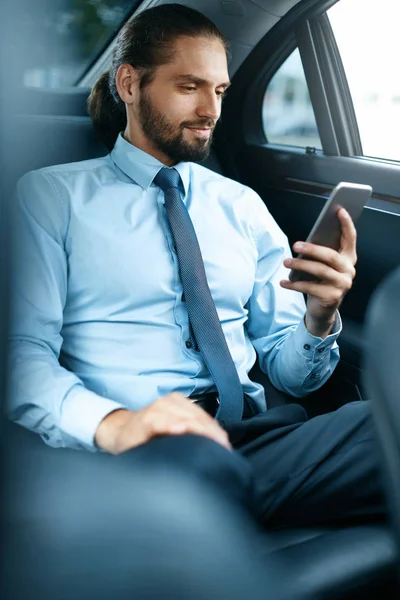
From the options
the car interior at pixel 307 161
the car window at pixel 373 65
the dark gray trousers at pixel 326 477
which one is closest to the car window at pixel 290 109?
the car interior at pixel 307 161

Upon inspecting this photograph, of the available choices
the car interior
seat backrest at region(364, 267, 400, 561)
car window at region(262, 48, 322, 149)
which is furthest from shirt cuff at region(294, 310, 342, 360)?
car window at region(262, 48, 322, 149)

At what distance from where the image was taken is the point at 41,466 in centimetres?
80

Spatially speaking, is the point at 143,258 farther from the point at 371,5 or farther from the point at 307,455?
the point at 371,5

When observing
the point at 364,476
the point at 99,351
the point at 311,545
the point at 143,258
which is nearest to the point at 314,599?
the point at 311,545

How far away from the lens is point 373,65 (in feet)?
7.09

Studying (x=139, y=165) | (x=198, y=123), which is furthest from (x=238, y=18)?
(x=139, y=165)

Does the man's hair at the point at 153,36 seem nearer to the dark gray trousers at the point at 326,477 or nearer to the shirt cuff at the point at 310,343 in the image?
the shirt cuff at the point at 310,343

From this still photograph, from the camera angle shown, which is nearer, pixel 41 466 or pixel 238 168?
pixel 41 466

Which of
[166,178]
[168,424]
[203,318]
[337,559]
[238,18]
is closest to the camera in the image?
[168,424]

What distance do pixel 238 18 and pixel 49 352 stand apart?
125 centimetres

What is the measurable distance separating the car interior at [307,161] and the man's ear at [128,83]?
0.20 metres

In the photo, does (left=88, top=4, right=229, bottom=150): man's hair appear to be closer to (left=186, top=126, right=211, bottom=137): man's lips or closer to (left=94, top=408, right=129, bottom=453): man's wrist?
(left=186, top=126, right=211, bottom=137): man's lips

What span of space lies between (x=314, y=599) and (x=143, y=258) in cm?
75

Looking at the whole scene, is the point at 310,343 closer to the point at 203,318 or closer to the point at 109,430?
the point at 203,318
